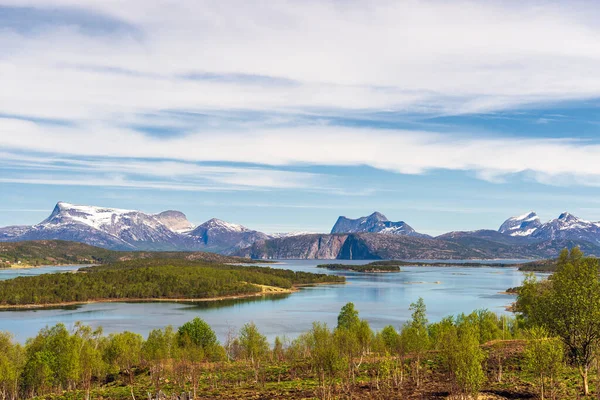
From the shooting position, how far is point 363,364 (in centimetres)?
6438

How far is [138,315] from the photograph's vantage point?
16850cm

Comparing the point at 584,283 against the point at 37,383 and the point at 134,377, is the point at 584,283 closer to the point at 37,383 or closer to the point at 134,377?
the point at 134,377

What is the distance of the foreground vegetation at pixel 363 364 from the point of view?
38.5 m

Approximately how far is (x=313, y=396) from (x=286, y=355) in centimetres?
4295

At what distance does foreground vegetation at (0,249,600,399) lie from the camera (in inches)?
1517

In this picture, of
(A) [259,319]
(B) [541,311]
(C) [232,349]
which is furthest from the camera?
(A) [259,319]

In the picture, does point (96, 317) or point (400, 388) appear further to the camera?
point (96, 317)

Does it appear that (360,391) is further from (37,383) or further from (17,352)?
(17,352)

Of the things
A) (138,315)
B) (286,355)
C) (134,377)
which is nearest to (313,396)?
(134,377)

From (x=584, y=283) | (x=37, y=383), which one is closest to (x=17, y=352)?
(x=37, y=383)

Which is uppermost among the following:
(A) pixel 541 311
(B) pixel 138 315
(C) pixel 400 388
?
(A) pixel 541 311

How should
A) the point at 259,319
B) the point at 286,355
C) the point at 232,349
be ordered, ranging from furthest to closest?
the point at 259,319 < the point at 232,349 < the point at 286,355

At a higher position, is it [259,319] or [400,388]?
[400,388]

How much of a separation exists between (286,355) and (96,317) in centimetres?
9893
